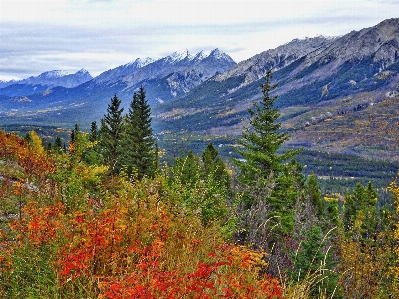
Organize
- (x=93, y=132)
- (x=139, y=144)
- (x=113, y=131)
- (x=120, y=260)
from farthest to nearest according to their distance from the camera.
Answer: (x=93, y=132)
(x=113, y=131)
(x=139, y=144)
(x=120, y=260)

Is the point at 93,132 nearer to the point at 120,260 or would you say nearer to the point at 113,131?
the point at 113,131

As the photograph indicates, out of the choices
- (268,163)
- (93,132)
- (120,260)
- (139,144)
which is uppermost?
(120,260)

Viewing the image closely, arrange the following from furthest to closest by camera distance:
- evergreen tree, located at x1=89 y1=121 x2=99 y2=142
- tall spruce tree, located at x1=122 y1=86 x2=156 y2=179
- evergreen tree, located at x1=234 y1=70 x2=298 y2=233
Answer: evergreen tree, located at x1=89 y1=121 x2=99 y2=142, tall spruce tree, located at x1=122 y1=86 x2=156 y2=179, evergreen tree, located at x1=234 y1=70 x2=298 y2=233

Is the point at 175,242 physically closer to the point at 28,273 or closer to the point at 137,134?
the point at 28,273

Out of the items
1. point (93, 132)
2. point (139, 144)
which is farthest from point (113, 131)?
point (93, 132)

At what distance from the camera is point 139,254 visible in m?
5.73

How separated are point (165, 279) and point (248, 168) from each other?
18.8m

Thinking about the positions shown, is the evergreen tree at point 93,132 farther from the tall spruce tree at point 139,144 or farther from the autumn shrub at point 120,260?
the autumn shrub at point 120,260

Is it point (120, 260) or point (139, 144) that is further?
point (139, 144)

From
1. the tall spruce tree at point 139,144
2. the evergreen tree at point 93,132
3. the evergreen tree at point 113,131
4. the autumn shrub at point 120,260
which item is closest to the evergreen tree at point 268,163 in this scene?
the autumn shrub at point 120,260

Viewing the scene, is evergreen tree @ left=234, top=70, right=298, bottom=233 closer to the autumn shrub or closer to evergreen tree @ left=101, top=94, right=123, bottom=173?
the autumn shrub

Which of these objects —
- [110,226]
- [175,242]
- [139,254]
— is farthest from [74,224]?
[175,242]

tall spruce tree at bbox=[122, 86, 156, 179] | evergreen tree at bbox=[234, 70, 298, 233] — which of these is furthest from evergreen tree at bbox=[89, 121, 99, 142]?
evergreen tree at bbox=[234, 70, 298, 233]

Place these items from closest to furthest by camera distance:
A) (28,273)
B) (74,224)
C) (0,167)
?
(28,273), (74,224), (0,167)
